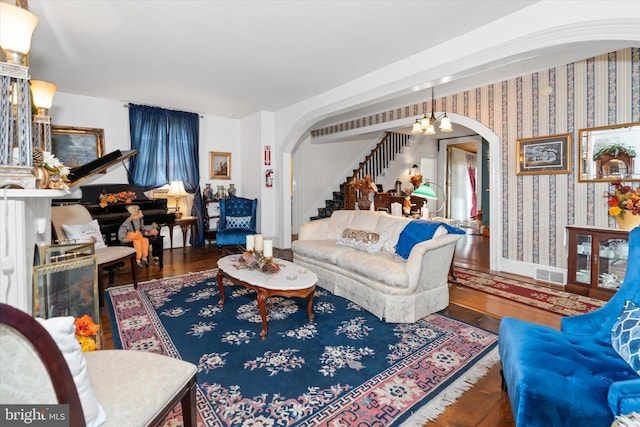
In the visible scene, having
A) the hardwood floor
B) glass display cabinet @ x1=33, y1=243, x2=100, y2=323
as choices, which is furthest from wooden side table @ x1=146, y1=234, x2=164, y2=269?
glass display cabinet @ x1=33, y1=243, x2=100, y2=323

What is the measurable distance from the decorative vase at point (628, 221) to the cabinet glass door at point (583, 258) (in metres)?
0.30

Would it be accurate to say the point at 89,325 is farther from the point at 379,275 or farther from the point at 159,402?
the point at 379,275

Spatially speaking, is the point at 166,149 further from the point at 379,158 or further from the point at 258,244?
the point at 379,158

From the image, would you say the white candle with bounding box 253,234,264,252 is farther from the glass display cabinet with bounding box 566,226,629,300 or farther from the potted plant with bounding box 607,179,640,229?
the potted plant with bounding box 607,179,640,229

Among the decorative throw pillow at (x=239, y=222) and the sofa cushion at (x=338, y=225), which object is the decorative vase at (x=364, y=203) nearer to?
the sofa cushion at (x=338, y=225)

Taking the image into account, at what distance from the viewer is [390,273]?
2955 millimetres

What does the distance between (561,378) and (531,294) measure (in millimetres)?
2783

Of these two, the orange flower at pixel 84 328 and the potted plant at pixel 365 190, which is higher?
the potted plant at pixel 365 190

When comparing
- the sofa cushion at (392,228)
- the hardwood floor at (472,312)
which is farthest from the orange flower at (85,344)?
the sofa cushion at (392,228)

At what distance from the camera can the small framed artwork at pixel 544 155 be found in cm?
407

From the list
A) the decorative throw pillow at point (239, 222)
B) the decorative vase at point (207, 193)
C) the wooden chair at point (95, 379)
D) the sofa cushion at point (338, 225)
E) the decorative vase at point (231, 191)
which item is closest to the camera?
the wooden chair at point (95, 379)

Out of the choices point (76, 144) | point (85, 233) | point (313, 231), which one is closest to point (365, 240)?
point (313, 231)

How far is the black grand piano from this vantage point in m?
4.73

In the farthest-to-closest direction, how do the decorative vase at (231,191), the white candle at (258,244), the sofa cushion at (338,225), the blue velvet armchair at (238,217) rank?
the decorative vase at (231,191) < the blue velvet armchair at (238,217) < the sofa cushion at (338,225) < the white candle at (258,244)
